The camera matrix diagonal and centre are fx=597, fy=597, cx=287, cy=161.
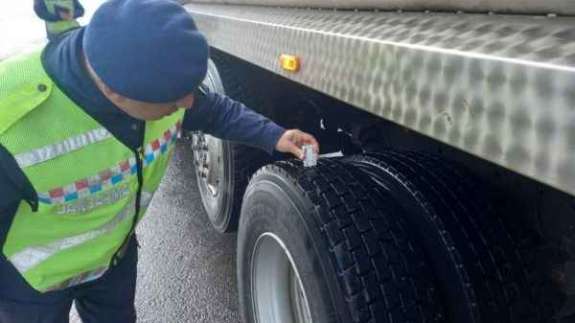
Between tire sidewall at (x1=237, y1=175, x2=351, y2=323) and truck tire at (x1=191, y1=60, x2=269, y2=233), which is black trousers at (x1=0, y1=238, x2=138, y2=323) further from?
truck tire at (x1=191, y1=60, x2=269, y2=233)

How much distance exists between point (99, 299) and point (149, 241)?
6.23 ft

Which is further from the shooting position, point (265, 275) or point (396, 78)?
point (265, 275)

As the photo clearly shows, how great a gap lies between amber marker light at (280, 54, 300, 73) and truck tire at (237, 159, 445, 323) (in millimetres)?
327

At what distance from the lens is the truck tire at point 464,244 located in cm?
160

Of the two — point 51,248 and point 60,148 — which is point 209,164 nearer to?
point 51,248

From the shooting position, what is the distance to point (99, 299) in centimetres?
231

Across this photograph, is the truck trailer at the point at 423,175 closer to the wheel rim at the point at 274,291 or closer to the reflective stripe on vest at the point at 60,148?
the wheel rim at the point at 274,291

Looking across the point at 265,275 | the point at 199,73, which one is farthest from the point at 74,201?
the point at 265,275

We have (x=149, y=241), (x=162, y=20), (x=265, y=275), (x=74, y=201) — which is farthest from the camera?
(x=149, y=241)

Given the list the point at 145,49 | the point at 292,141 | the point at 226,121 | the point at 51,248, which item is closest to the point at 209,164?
the point at 226,121

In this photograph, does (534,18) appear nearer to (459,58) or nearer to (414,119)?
(459,58)

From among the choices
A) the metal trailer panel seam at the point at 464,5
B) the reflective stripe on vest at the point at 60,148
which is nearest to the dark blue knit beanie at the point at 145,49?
the reflective stripe on vest at the point at 60,148

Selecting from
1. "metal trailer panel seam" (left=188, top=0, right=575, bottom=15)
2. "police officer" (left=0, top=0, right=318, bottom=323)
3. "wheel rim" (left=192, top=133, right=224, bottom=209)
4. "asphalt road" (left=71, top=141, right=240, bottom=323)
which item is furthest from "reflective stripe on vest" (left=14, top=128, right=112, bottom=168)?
A: "asphalt road" (left=71, top=141, right=240, bottom=323)

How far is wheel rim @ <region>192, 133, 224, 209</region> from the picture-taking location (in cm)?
325
